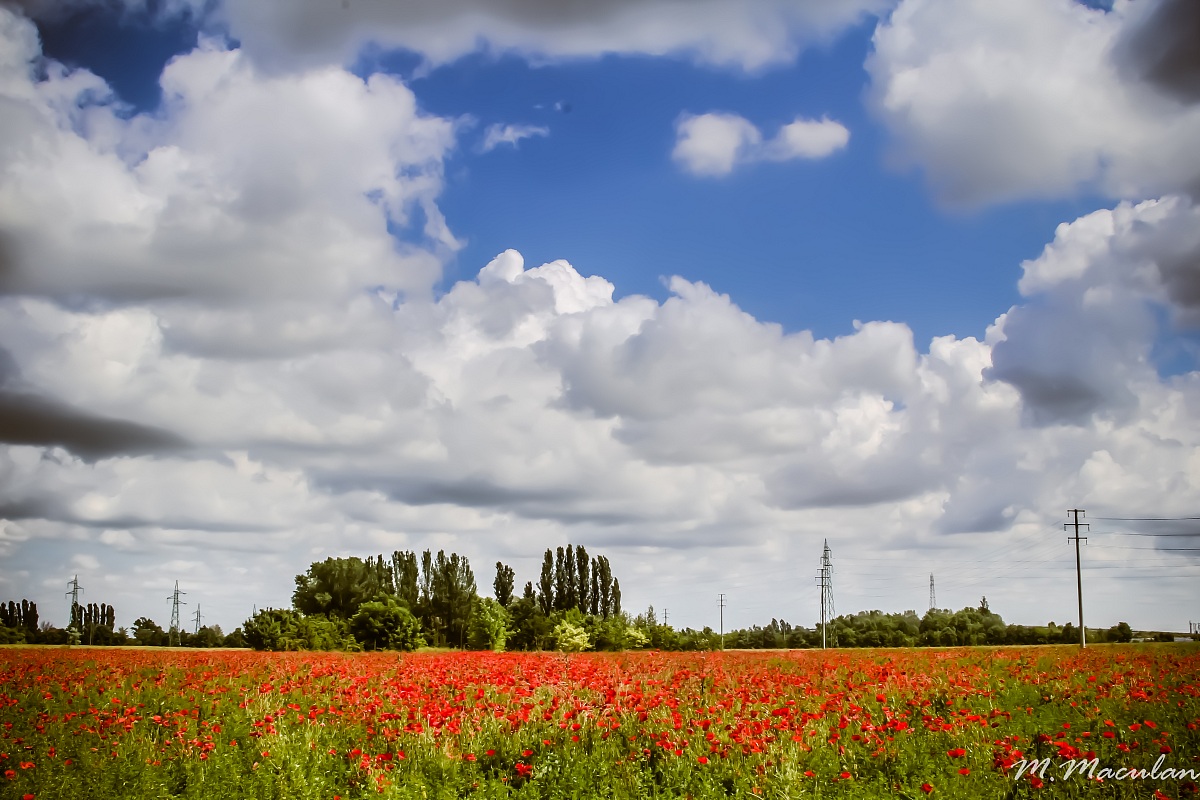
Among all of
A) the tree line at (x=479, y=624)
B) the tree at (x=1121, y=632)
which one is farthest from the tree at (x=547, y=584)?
the tree at (x=1121, y=632)

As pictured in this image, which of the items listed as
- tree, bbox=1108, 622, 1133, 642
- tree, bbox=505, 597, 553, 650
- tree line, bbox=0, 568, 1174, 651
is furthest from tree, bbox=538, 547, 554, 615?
tree, bbox=1108, 622, 1133, 642

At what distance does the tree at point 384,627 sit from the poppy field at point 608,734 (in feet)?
77.8

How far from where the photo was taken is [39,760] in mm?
12883

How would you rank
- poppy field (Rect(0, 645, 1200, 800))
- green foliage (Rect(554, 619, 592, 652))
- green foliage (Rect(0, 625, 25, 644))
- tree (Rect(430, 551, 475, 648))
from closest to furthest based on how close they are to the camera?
1. poppy field (Rect(0, 645, 1200, 800))
2. green foliage (Rect(554, 619, 592, 652))
3. green foliage (Rect(0, 625, 25, 644))
4. tree (Rect(430, 551, 475, 648))

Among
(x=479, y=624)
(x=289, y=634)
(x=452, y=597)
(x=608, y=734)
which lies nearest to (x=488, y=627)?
(x=479, y=624)

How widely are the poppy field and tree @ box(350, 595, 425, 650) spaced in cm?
2372

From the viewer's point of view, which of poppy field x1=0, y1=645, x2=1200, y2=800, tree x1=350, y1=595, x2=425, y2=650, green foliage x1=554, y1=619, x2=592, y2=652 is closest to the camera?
poppy field x1=0, y1=645, x2=1200, y2=800

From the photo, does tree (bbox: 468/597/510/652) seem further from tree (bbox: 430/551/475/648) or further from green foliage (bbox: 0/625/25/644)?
green foliage (bbox: 0/625/25/644)

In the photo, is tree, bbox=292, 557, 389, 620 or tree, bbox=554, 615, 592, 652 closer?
tree, bbox=554, 615, 592, 652

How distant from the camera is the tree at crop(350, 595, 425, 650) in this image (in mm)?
41531

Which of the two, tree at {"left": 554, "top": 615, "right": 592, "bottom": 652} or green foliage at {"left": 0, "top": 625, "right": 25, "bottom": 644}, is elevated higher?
tree at {"left": 554, "top": 615, "right": 592, "bottom": 652}

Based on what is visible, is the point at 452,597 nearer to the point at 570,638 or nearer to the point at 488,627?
the point at 488,627

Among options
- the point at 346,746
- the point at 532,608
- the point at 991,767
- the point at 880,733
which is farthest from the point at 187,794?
the point at 532,608

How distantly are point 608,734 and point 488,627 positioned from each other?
3685cm
